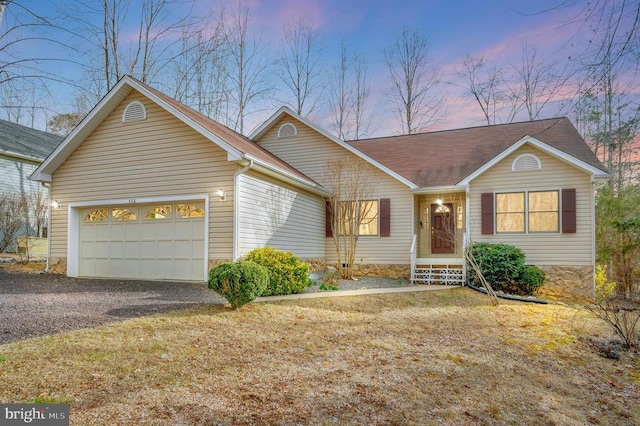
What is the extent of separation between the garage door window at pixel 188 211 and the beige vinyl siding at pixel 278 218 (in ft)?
4.22

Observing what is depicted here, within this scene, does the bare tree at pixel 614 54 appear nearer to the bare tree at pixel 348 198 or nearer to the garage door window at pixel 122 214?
the bare tree at pixel 348 198

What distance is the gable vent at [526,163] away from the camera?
1193cm

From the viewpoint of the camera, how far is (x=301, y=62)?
22734 mm

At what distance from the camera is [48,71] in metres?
5.70

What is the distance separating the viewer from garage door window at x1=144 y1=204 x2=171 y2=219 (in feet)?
34.8

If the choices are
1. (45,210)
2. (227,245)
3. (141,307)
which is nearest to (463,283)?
(227,245)

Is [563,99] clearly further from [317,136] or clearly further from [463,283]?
[317,136]

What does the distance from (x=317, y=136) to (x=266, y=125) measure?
79.3 inches

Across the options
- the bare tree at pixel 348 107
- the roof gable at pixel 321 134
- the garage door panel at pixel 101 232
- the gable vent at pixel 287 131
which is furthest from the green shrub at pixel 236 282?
the bare tree at pixel 348 107

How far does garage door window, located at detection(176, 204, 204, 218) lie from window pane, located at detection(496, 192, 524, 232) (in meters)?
8.95

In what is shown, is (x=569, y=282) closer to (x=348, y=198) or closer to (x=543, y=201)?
(x=543, y=201)

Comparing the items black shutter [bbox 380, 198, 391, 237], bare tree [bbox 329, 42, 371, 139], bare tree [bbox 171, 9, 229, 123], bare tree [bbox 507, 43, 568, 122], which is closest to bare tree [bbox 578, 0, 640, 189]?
bare tree [bbox 507, 43, 568, 122]

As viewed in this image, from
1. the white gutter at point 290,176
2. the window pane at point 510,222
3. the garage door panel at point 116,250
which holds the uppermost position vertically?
the white gutter at point 290,176

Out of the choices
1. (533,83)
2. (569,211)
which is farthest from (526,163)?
(533,83)
